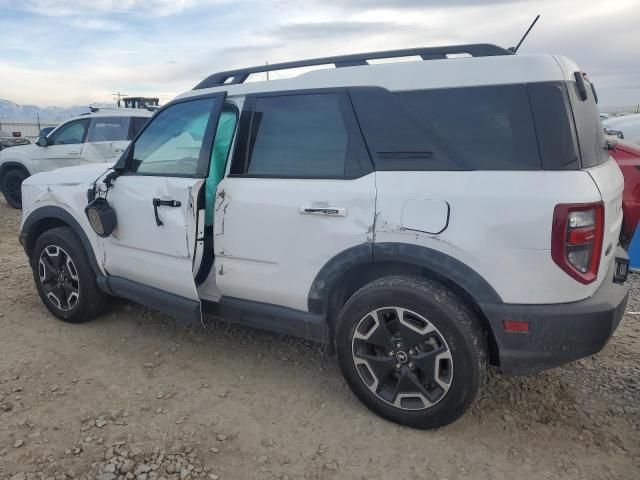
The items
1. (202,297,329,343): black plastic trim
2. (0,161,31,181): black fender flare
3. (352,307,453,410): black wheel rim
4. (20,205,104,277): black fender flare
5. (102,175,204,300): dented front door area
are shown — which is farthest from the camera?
(0,161,31,181): black fender flare

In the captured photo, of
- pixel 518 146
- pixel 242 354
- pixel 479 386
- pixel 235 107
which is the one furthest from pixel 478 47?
pixel 242 354

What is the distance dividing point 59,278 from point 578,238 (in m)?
3.83

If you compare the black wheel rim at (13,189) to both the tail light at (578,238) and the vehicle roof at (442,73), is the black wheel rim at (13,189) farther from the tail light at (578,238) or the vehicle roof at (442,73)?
the tail light at (578,238)

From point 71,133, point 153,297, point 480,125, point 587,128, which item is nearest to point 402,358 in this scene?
point 480,125

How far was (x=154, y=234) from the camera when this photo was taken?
3395 mm

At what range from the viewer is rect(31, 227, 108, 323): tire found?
3943 millimetres

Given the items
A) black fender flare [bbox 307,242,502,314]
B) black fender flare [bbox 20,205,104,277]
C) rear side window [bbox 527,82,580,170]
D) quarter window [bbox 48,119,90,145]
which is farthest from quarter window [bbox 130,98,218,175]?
quarter window [bbox 48,119,90,145]

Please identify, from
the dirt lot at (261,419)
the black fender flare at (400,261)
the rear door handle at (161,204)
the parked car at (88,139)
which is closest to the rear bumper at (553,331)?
the black fender flare at (400,261)

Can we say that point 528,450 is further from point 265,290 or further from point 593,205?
point 265,290

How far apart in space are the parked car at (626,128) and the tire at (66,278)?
8.32 metres

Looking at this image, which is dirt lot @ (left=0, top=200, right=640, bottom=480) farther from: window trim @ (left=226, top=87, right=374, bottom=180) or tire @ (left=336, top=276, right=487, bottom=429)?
A: window trim @ (left=226, top=87, right=374, bottom=180)

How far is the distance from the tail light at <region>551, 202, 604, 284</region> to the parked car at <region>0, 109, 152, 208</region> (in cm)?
851

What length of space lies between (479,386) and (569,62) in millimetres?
1690

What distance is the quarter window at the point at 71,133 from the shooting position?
9.25 metres
